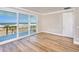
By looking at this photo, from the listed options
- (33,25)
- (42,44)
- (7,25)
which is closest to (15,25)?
(7,25)

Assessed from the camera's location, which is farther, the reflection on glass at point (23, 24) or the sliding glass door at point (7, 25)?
the reflection on glass at point (23, 24)

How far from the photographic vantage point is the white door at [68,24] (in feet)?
5.63

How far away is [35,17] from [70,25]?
0.75 metres

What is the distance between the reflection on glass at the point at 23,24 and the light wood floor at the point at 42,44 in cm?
14

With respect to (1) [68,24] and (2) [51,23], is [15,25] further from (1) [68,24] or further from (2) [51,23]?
(1) [68,24]

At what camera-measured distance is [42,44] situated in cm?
170

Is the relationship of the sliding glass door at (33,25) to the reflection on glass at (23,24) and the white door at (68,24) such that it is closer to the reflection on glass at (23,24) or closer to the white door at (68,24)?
the reflection on glass at (23,24)

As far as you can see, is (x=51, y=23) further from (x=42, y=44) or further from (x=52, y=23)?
(x=42, y=44)

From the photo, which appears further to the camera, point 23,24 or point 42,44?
point 23,24

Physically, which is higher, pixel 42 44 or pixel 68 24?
pixel 68 24

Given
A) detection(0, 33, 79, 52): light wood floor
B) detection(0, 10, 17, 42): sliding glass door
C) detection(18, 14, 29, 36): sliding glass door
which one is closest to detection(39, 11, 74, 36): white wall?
detection(0, 33, 79, 52): light wood floor

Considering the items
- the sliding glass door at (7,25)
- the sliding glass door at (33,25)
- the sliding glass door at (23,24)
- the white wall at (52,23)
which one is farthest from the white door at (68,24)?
the sliding glass door at (7,25)

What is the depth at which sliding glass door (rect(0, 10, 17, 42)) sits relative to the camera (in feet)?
5.18
